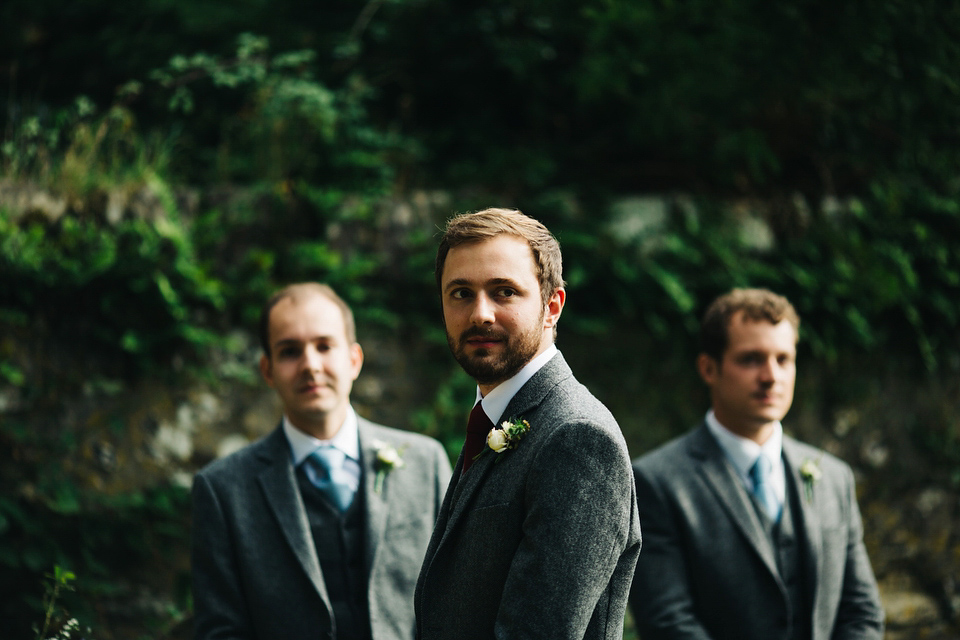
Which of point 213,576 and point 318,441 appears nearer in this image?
point 213,576

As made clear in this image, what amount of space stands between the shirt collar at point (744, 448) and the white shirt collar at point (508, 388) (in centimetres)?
156

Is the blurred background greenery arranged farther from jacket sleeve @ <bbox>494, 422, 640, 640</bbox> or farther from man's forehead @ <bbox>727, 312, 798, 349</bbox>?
jacket sleeve @ <bbox>494, 422, 640, 640</bbox>

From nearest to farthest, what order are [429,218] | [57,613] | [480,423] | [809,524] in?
[480,423], [809,524], [57,613], [429,218]

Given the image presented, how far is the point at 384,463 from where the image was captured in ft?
10.2

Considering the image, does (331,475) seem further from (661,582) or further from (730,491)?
(730,491)

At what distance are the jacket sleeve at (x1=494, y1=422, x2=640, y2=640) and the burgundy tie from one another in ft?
0.93

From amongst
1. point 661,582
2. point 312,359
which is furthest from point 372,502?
point 661,582

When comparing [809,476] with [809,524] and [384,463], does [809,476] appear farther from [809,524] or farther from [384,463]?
[384,463]

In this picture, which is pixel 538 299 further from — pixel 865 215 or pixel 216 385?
pixel 865 215

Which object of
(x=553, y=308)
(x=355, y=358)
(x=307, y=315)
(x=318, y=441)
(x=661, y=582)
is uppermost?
(x=307, y=315)

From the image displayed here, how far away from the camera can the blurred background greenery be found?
444 cm

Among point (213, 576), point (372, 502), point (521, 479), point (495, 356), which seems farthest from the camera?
point (372, 502)

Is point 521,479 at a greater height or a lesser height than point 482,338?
lesser

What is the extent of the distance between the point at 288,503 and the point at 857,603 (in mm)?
2347
